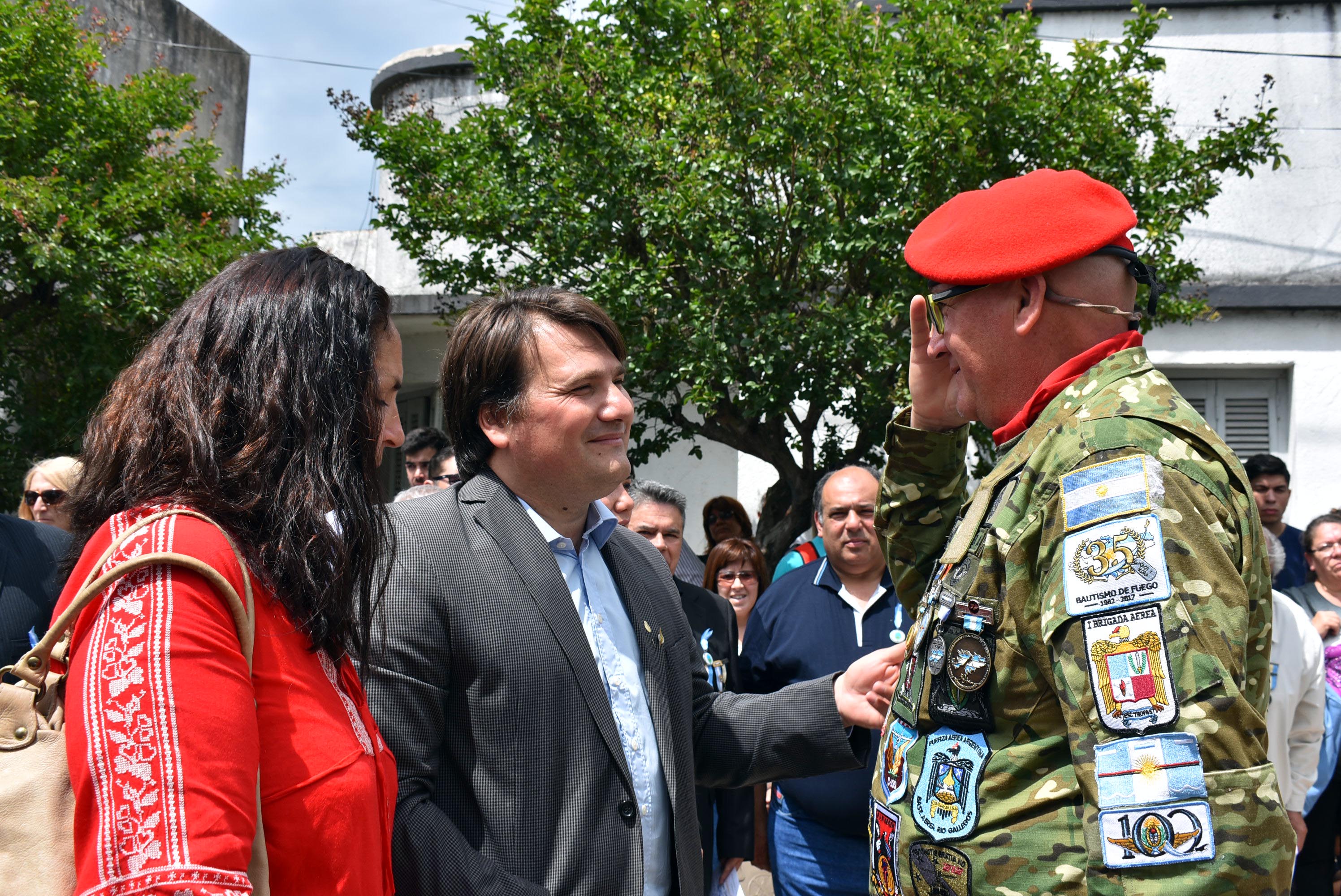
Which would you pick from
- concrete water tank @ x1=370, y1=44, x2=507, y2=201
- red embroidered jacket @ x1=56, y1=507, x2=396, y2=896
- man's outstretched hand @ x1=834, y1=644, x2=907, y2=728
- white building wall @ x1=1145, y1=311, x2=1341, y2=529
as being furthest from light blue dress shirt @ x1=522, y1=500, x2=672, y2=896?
concrete water tank @ x1=370, y1=44, x2=507, y2=201

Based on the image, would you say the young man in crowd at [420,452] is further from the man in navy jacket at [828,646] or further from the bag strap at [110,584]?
the bag strap at [110,584]

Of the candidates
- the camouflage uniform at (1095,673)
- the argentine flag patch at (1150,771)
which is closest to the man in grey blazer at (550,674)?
the camouflage uniform at (1095,673)

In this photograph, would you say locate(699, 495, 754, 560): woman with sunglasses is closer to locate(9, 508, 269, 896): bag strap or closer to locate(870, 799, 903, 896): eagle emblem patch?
locate(870, 799, 903, 896): eagle emblem patch

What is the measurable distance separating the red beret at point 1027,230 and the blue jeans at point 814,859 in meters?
2.39

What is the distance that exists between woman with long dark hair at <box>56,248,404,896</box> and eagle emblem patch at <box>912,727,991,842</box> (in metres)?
0.83

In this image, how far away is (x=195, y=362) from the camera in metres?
1.46

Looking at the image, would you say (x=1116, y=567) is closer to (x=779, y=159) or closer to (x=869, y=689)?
(x=869, y=689)

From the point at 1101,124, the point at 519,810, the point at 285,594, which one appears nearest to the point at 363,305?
the point at 285,594

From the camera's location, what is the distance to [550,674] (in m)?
2.15

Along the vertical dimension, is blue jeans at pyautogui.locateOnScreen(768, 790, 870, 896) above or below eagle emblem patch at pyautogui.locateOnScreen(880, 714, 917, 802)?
below

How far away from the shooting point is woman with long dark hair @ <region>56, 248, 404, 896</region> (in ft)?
3.85

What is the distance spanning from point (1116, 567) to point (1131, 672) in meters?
0.14

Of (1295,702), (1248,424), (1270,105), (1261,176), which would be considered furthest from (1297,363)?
(1295,702)

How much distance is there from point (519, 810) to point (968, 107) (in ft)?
19.9
